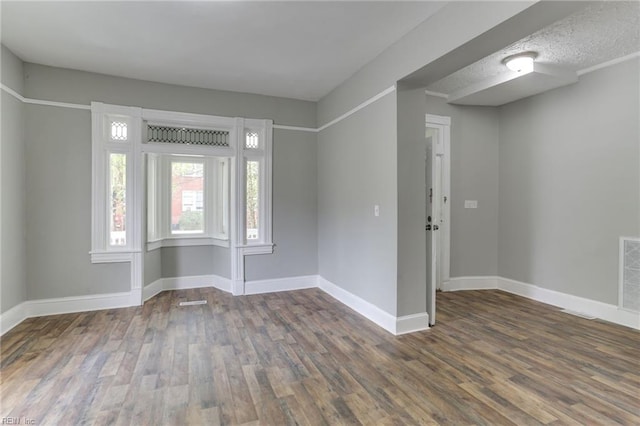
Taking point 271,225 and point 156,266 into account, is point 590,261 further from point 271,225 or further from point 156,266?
point 156,266

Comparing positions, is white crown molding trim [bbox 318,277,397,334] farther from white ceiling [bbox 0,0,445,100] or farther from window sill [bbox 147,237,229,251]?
white ceiling [bbox 0,0,445,100]

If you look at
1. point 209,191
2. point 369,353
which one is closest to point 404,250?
point 369,353

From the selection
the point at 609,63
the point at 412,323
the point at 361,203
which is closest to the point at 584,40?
the point at 609,63

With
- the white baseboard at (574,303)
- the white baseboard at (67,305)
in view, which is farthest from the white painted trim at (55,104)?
the white baseboard at (574,303)

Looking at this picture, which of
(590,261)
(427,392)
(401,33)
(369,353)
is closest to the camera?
(427,392)

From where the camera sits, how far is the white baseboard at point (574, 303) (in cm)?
341

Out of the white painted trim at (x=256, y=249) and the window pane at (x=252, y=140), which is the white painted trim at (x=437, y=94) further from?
the white painted trim at (x=256, y=249)

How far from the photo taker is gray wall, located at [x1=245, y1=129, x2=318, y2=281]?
15.7 ft

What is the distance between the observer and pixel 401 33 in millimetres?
2992

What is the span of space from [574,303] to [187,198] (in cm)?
553

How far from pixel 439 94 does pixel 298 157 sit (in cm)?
224

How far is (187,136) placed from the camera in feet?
14.5

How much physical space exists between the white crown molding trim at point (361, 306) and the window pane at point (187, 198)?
7.36ft

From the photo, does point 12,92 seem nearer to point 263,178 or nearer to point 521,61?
point 263,178
